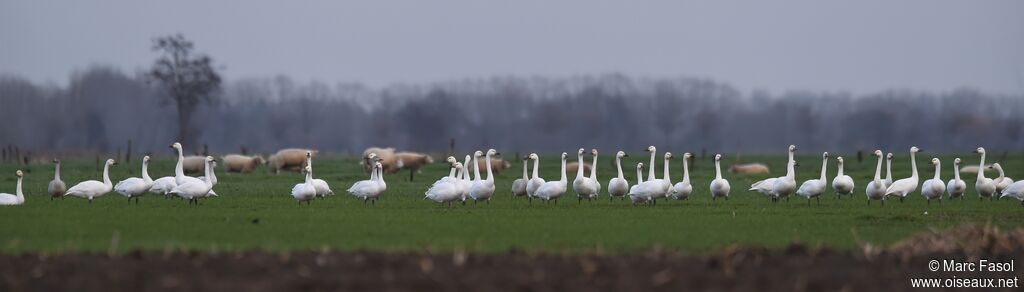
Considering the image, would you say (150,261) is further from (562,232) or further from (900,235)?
(900,235)

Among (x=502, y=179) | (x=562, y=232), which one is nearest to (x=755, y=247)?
(x=562, y=232)

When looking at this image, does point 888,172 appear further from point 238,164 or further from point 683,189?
point 238,164

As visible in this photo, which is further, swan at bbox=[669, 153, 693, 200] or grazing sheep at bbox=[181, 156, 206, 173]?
grazing sheep at bbox=[181, 156, 206, 173]

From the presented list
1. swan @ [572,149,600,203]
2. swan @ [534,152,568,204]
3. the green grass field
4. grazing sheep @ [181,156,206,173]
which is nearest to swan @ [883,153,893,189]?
the green grass field

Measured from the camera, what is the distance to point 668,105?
147 meters

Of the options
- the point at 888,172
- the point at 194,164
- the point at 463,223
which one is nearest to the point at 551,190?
the point at 463,223

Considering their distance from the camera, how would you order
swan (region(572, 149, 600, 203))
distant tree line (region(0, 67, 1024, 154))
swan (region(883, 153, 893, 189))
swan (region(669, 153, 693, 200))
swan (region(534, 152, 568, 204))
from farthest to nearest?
distant tree line (region(0, 67, 1024, 154))
swan (region(883, 153, 893, 189))
swan (region(669, 153, 693, 200))
swan (region(572, 149, 600, 203))
swan (region(534, 152, 568, 204))

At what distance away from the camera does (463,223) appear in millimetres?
22422

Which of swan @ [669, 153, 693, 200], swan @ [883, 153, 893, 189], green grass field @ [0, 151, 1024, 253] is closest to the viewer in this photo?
green grass field @ [0, 151, 1024, 253]

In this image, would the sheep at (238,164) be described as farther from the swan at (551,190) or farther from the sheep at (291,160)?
the swan at (551,190)

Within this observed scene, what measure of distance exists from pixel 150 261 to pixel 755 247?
660cm

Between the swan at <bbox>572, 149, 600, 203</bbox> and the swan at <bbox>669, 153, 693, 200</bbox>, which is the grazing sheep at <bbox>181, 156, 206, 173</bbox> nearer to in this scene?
the swan at <bbox>572, 149, 600, 203</bbox>

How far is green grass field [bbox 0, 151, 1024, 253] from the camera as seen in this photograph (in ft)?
61.1

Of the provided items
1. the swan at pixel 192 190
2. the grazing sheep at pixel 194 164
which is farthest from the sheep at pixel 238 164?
the swan at pixel 192 190
